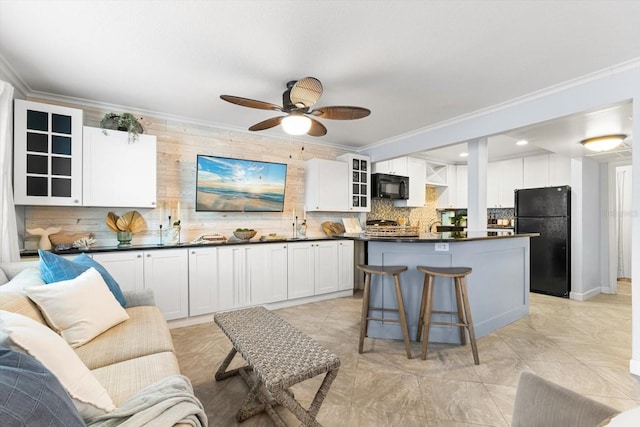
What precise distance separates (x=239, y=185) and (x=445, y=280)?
2.79 m

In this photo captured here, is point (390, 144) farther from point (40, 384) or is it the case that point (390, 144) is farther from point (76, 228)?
point (40, 384)

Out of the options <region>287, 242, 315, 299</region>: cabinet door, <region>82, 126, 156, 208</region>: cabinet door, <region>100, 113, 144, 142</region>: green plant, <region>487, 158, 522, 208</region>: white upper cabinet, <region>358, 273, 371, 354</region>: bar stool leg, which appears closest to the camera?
<region>358, 273, 371, 354</region>: bar stool leg

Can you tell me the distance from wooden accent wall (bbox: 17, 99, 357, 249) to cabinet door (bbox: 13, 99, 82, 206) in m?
0.32

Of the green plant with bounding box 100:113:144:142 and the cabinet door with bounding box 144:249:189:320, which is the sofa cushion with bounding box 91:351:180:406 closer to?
the cabinet door with bounding box 144:249:189:320

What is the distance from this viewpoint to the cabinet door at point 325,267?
4.25m

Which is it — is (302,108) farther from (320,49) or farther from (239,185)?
(239,185)

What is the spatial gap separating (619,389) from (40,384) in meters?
3.18

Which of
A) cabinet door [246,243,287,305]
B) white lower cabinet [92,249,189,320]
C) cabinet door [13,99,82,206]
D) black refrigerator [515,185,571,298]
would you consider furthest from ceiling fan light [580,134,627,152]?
cabinet door [13,99,82,206]

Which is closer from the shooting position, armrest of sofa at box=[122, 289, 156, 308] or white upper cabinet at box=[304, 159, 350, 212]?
armrest of sofa at box=[122, 289, 156, 308]

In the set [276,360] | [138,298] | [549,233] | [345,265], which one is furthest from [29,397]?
[549,233]

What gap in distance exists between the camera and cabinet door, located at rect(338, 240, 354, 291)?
450 centimetres

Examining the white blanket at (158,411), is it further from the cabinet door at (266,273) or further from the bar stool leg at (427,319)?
the cabinet door at (266,273)

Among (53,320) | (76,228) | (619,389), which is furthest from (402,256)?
(76,228)

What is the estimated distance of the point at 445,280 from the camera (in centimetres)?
282
